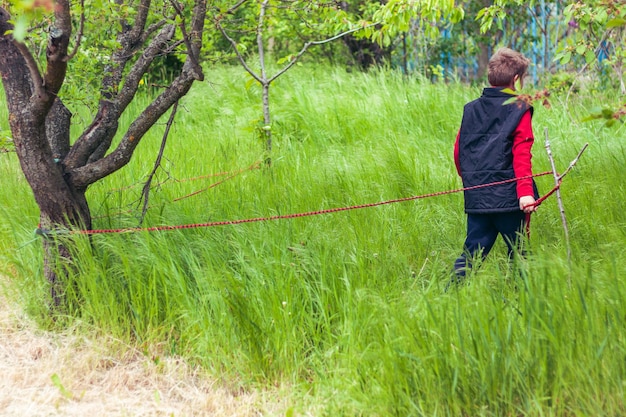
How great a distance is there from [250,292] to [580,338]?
1653 millimetres

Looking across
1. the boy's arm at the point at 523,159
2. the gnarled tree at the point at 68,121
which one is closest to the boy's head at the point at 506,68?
the boy's arm at the point at 523,159

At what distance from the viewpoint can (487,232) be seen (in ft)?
12.8

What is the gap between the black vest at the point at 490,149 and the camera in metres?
3.70

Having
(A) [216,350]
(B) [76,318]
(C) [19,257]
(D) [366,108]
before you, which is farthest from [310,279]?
(D) [366,108]

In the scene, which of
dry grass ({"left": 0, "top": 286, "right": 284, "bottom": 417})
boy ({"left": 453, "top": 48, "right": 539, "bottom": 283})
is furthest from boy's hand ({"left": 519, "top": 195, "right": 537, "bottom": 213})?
dry grass ({"left": 0, "top": 286, "right": 284, "bottom": 417})

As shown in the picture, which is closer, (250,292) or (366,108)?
(250,292)

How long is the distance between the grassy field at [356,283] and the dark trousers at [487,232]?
137 mm

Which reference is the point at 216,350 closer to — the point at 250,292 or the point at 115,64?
the point at 250,292

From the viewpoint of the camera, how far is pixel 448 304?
307 cm

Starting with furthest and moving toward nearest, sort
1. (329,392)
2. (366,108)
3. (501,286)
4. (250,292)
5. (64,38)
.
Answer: (366,108) < (250,292) < (501,286) < (64,38) < (329,392)

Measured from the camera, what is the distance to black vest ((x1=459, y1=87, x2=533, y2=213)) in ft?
12.1

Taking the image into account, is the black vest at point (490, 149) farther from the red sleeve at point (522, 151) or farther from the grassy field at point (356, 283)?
the grassy field at point (356, 283)

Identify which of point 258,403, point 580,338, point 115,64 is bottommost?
point 258,403

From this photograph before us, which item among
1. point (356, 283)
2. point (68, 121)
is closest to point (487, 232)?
point (356, 283)
